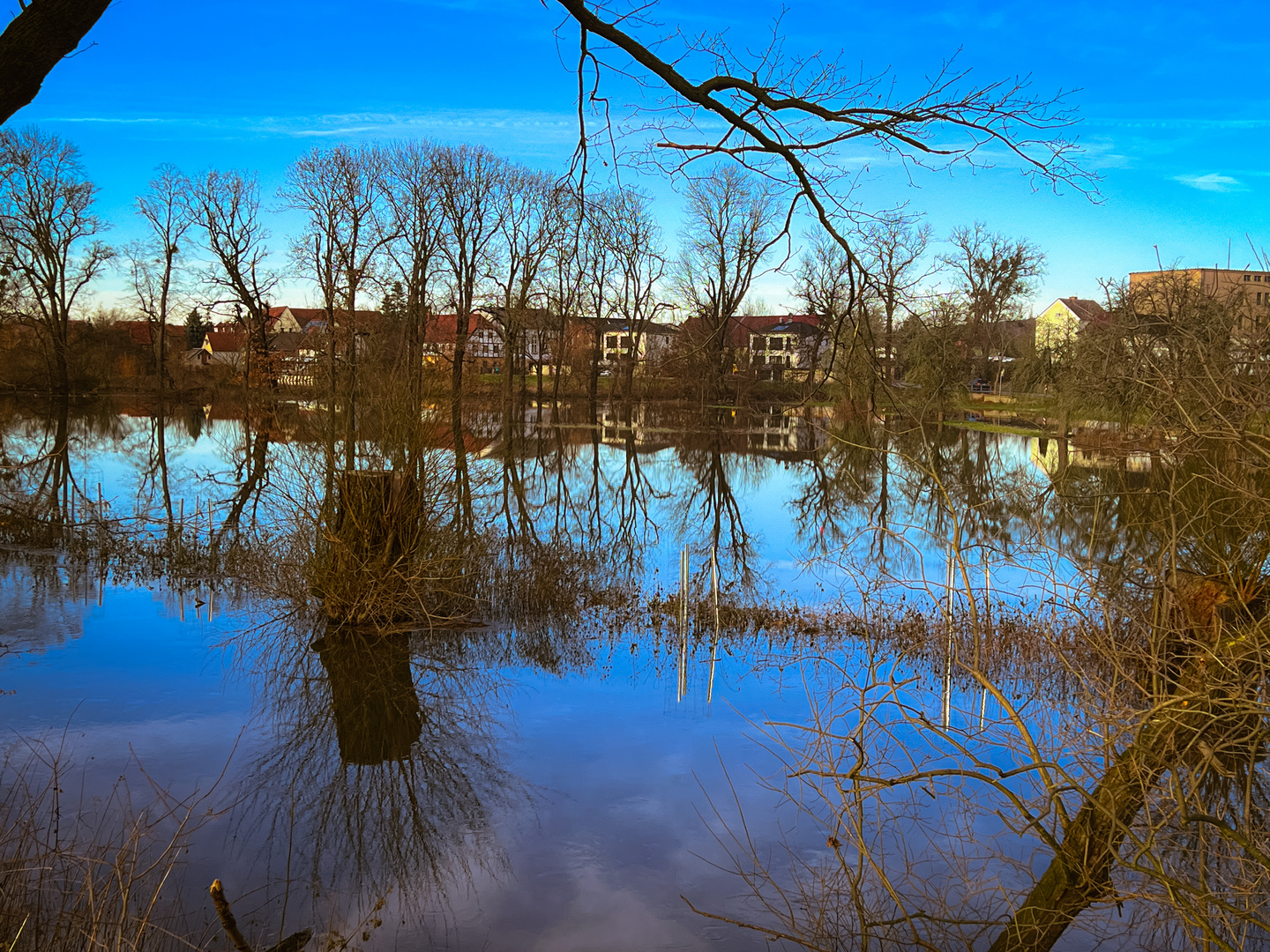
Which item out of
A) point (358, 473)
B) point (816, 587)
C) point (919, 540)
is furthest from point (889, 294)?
point (919, 540)

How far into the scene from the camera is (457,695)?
9500mm

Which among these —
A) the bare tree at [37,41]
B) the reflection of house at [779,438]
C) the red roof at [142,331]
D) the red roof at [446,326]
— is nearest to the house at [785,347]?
the reflection of house at [779,438]

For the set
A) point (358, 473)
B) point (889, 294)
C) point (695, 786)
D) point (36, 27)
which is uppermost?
point (36, 27)

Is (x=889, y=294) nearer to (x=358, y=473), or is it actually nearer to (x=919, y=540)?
(x=358, y=473)

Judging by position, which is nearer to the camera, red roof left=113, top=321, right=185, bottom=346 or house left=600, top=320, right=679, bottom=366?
house left=600, top=320, right=679, bottom=366

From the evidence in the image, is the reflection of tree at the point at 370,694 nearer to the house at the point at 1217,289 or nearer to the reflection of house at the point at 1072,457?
the house at the point at 1217,289

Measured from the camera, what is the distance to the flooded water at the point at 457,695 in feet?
19.3

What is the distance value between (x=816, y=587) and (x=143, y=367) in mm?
64670

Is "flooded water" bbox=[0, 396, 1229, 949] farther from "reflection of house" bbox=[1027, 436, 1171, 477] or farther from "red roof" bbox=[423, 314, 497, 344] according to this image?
"red roof" bbox=[423, 314, 497, 344]

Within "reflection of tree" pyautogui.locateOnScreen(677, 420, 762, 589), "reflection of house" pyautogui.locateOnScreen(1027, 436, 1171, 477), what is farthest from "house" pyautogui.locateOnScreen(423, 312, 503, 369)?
"reflection of house" pyautogui.locateOnScreen(1027, 436, 1171, 477)

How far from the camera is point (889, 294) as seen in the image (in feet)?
15.5

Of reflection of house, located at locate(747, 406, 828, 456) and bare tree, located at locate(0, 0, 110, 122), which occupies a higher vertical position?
bare tree, located at locate(0, 0, 110, 122)

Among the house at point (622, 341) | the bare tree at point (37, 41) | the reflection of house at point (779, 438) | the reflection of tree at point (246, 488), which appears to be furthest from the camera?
the house at point (622, 341)

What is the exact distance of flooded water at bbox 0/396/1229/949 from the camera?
232 inches
